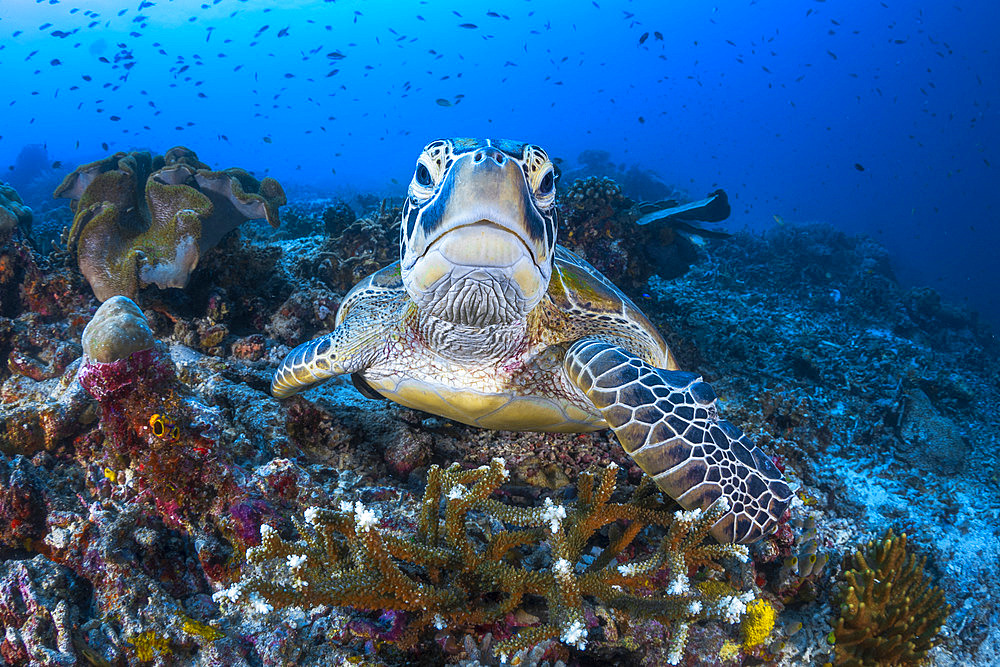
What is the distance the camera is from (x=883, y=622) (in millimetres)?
1773

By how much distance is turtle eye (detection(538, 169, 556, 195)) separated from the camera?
1804 millimetres

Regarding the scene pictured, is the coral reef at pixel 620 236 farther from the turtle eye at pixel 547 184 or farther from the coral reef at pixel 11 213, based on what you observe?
the coral reef at pixel 11 213

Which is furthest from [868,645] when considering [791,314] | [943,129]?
[943,129]

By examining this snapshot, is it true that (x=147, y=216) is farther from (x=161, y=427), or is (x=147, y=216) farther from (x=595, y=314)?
(x=595, y=314)

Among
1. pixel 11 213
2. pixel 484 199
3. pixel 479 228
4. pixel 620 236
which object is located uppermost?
pixel 484 199

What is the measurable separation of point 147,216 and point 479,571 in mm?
3792

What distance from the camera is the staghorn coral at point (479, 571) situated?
130 cm

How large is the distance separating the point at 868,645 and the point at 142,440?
2.91m

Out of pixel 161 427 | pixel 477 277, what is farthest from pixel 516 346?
pixel 161 427

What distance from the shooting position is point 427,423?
2891 mm

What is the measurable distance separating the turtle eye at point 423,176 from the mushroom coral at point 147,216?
2.33 m

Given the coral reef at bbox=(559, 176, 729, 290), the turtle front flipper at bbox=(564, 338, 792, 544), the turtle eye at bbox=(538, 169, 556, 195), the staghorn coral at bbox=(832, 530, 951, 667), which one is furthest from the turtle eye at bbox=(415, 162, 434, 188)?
the coral reef at bbox=(559, 176, 729, 290)

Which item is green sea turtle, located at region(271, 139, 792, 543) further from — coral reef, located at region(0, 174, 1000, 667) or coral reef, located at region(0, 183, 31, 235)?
coral reef, located at region(0, 183, 31, 235)

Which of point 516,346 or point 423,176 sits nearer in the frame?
point 423,176
